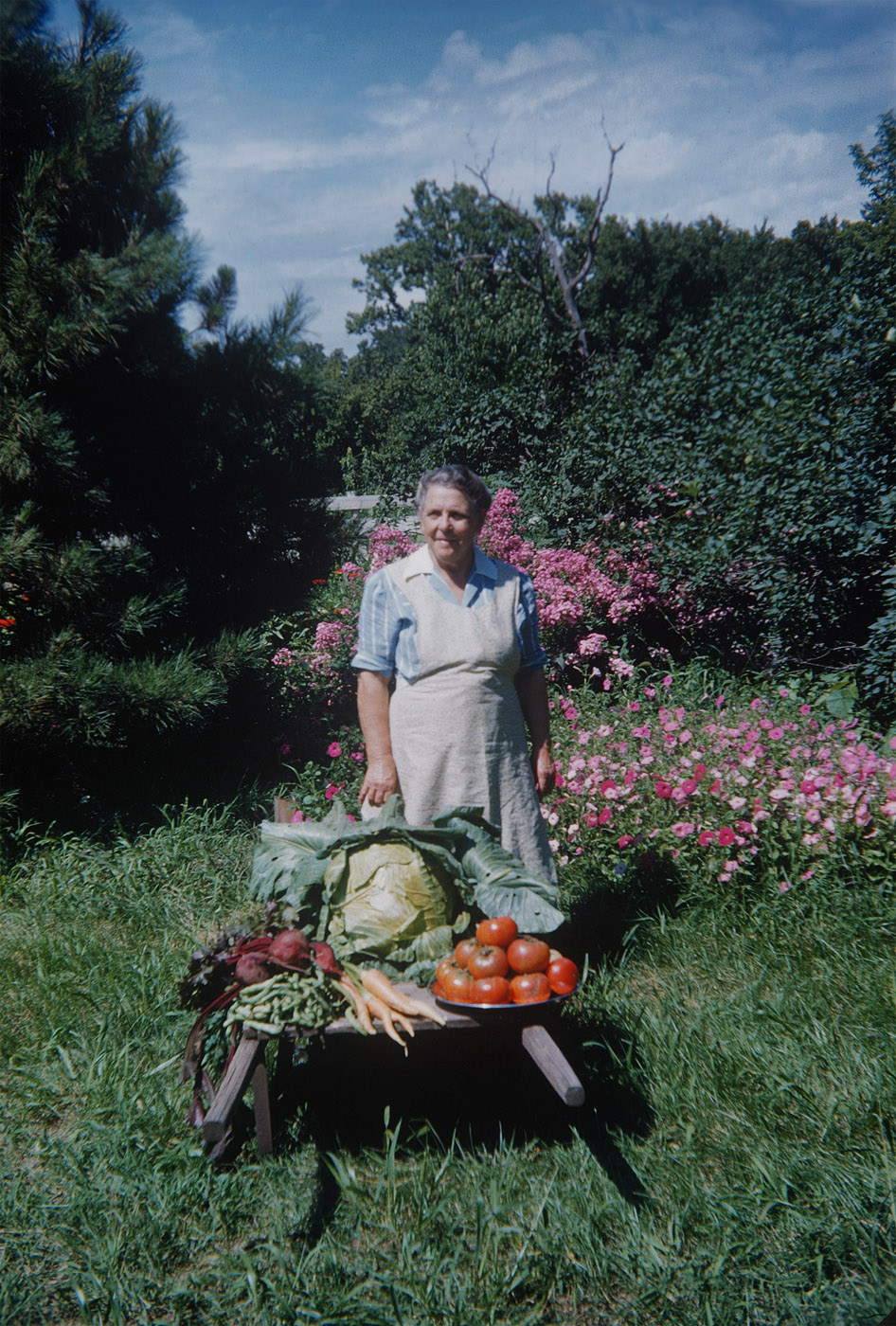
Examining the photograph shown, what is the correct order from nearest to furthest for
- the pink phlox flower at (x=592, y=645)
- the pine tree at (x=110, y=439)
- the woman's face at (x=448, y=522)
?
1. the woman's face at (x=448, y=522)
2. the pine tree at (x=110, y=439)
3. the pink phlox flower at (x=592, y=645)

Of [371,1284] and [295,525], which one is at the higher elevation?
[295,525]

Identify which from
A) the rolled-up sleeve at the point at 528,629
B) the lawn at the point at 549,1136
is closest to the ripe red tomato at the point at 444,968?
the lawn at the point at 549,1136

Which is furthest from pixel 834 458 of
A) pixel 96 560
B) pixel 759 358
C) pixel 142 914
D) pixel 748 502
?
pixel 142 914

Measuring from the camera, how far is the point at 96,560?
4.16 meters

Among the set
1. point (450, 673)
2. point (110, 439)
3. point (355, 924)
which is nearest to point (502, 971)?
point (355, 924)

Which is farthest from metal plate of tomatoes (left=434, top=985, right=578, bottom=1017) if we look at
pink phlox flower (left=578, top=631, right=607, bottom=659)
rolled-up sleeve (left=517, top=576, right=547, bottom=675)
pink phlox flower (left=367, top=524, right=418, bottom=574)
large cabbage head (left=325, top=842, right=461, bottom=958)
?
pink phlox flower (left=367, top=524, right=418, bottom=574)

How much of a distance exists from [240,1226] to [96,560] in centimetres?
303

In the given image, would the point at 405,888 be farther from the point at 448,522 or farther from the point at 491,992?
the point at 448,522

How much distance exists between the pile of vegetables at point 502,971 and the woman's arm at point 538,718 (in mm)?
1016

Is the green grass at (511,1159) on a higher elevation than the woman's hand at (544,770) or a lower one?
lower

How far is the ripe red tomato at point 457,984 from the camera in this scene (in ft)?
7.20

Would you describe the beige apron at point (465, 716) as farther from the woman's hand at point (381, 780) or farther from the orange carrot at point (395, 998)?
the orange carrot at point (395, 998)

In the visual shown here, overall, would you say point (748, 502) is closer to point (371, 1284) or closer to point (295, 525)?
point (295, 525)

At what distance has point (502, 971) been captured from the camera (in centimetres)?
224
